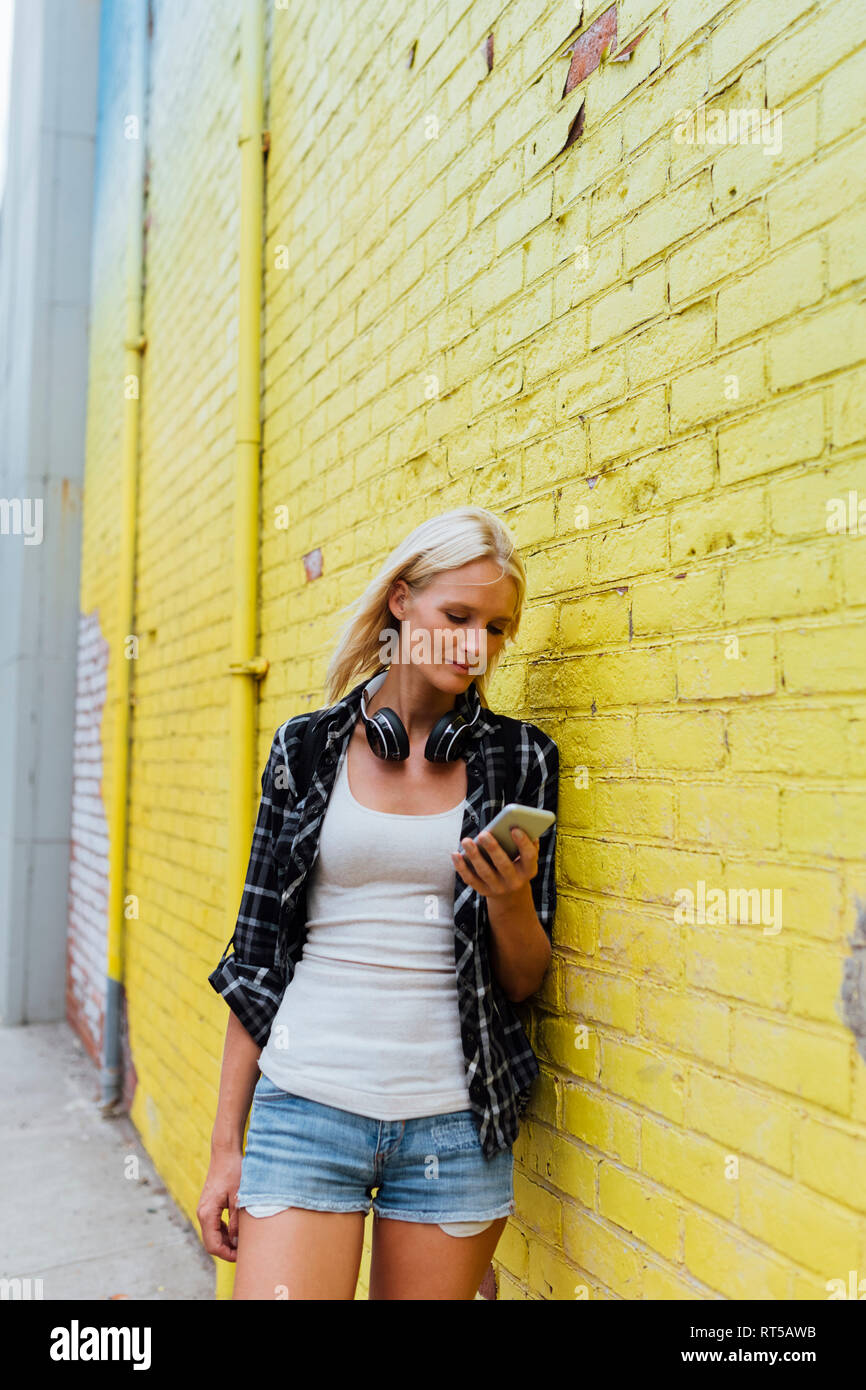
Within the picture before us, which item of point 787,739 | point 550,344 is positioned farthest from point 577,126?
point 787,739

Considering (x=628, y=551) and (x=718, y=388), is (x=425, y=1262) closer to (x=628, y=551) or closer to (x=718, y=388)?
(x=628, y=551)

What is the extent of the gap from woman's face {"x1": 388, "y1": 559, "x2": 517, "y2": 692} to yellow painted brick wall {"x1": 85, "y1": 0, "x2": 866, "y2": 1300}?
192 millimetres

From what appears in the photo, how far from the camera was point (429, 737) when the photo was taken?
2.04 m

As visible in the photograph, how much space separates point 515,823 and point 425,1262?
2.70 feet

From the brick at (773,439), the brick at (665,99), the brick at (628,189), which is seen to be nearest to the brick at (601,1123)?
the brick at (773,439)

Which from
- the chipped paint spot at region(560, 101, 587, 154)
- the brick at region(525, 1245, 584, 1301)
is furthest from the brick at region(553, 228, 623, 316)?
the brick at region(525, 1245, 584, 1301)

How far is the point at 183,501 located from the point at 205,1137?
9.57 ft

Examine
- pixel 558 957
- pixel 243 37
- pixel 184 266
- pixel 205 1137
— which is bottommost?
pixel 205 1137

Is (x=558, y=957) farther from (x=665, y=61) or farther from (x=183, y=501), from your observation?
(x=183, y=501)

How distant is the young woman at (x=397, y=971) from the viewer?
1.83 metres

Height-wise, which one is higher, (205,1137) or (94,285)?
(94,285)
